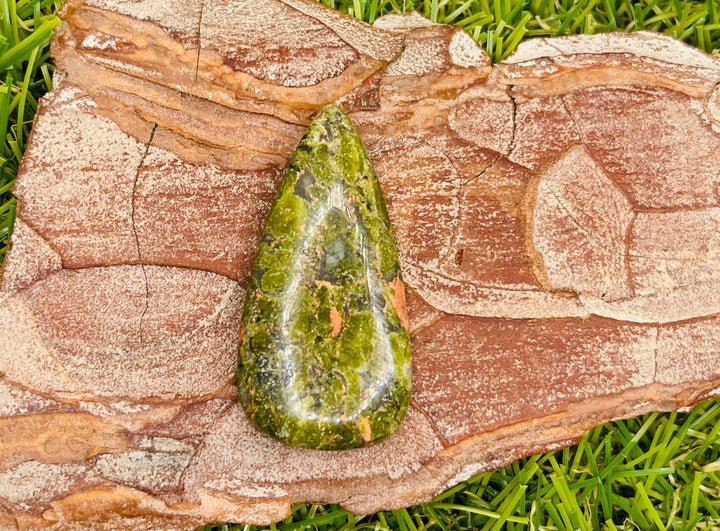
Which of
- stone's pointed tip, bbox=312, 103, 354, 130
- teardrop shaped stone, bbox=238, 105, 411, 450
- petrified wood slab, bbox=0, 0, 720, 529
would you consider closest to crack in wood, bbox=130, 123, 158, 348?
petrified wood slab, bbox=0, 0, 720, 529

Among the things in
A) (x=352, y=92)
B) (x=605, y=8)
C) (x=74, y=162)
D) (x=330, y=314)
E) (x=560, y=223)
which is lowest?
(x=330, y=314)

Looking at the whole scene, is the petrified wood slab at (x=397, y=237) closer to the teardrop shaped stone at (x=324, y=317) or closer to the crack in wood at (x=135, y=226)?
the crack in wood at (x=135, y=226)

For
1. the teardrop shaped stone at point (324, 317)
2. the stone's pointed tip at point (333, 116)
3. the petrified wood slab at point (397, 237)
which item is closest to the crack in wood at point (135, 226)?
the petrified wood slab at point (397, 237)

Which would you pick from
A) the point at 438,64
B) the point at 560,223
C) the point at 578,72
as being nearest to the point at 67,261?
the point at 438,64

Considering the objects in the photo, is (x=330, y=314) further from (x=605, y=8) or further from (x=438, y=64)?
(x=605, y=8)

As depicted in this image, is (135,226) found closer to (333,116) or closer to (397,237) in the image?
(333,116)

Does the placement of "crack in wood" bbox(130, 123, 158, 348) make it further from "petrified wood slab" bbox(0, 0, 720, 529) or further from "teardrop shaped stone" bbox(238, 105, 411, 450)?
"teardrop shaped stone" bbox(238, 105, 411, 450)

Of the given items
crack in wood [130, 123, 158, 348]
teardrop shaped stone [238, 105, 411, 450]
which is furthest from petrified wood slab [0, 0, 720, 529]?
teardrop shaped stone [238, 105, 411, 450]

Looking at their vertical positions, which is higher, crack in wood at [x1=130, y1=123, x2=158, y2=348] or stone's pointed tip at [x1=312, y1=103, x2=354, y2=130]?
stone's pointed tip at [x1=312, y1=103, x2=354, y2=130]
